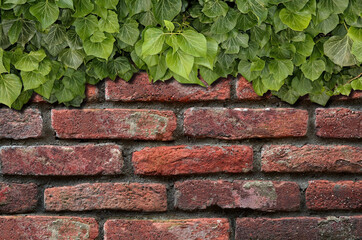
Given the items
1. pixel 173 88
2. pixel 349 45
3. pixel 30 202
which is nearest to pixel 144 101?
pixel 173 88

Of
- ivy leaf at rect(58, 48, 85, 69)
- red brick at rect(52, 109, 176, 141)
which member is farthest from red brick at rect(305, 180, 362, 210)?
ivy leaf at rect(58, 48, 85, 69)

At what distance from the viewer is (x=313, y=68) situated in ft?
2.91

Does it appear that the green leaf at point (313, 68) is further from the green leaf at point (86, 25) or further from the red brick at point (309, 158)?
the green leaf at point (86, 25)

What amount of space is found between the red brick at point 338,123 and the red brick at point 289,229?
0.19 meters

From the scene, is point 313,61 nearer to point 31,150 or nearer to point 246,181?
point 246,181

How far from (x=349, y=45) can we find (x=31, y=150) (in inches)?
28.8

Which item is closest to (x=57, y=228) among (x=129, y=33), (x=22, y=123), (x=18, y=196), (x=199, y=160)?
(x=18, y=196)

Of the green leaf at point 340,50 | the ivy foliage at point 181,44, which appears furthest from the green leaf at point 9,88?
the green leaf at point 340,50

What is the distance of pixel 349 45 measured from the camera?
86 centimetres

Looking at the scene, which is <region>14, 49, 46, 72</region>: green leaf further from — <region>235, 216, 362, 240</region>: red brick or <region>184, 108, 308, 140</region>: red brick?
<region>235, 216, 362, 240</region>: red brick

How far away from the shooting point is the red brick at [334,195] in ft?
Answer: 3.02

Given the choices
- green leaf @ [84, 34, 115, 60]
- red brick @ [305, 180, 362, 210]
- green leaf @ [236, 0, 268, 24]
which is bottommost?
red brick @ [305, 180, 362, 210]

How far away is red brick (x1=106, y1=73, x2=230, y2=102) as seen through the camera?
915mm

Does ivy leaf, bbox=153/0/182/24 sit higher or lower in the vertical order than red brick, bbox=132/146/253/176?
higher
